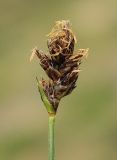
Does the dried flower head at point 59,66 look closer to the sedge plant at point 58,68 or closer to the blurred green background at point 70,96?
the sedge plant at point 58,68

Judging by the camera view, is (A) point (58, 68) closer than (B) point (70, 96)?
Yes

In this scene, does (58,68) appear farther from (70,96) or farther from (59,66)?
(70,96)

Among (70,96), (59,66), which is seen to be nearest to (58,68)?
(59,66)

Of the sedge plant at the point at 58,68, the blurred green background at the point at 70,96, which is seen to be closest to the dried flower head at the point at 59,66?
the sedge plant at the point at 58,68

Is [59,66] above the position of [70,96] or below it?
above

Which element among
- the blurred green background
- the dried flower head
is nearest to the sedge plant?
the dried flower head

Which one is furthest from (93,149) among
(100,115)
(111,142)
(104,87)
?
(104,87)

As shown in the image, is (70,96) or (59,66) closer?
(59,66)

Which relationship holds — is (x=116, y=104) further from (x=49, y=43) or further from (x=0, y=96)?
(x=49, y=43)
